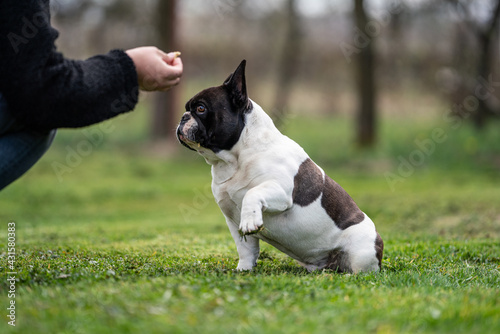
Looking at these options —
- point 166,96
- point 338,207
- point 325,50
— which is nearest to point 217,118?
point 338,207

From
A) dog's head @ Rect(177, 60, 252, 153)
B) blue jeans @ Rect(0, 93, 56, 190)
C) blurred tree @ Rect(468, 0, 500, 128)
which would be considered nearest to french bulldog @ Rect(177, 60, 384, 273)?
dog's head @ Rect(177, 60, 252, 153)

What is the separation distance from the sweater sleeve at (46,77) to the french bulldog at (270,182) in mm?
757

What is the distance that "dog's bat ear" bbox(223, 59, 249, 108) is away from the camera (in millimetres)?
4301

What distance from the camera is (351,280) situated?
3.94m

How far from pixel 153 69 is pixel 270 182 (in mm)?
1109

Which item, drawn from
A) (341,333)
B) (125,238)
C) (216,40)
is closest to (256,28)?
(216,40)

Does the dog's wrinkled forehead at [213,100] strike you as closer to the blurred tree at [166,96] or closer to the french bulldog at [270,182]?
the french bulldog at [270,182]

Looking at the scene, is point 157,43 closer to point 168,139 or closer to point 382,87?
point 168,139

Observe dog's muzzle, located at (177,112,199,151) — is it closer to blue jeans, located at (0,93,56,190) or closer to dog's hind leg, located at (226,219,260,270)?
dog's hind leg, located at (226,219,260,270)

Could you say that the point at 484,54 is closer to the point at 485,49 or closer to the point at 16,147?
the point at 485,49

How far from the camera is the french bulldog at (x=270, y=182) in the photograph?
13.9 ft

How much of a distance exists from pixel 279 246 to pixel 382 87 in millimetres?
19261

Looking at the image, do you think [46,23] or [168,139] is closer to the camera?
[46,23]

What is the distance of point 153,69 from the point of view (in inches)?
154
